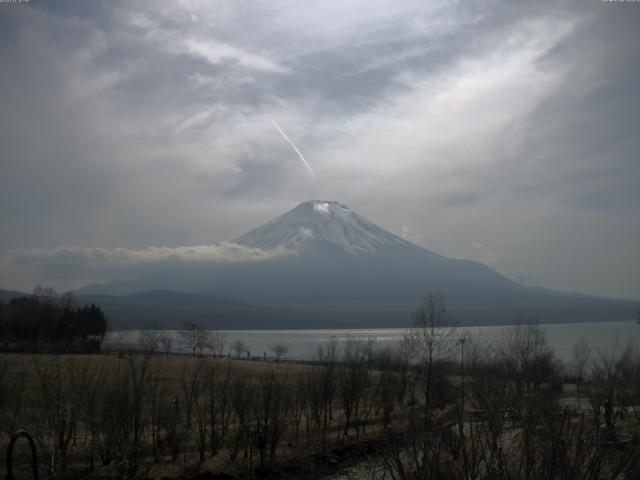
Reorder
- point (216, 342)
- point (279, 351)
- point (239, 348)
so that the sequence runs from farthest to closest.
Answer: point (216, 342) → point (239, 348) → point (279, 351)

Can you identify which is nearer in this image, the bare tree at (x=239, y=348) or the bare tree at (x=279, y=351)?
the bare tree at (x=279, y=351)

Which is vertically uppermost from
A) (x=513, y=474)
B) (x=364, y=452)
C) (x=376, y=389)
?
(x=513, y=474)

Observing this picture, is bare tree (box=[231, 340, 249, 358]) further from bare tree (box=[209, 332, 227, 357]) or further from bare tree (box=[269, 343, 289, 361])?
bare tree (box=[269, 343, 289, 361])

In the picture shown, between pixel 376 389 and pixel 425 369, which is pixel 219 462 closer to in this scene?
pixel 376 389

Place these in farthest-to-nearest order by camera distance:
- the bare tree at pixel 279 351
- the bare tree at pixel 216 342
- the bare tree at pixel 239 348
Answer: the bare tree at pixel 239 348, the bare tree at pixel 216 342, the bare tree at pixel 279 351

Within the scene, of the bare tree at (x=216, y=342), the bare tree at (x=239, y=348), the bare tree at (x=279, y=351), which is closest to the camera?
the bare tree at (x=279, y=351)

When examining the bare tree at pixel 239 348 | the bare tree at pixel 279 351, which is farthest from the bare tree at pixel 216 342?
the bare tree at pixel 279 351

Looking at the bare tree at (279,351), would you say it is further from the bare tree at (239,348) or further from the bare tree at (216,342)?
the bare tree at (216,342)

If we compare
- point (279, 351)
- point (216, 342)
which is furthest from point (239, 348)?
point (216, 342)

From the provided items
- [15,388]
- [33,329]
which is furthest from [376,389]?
[33,329]

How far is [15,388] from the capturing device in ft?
71.7

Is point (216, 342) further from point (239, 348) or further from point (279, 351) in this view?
point (279, 351)

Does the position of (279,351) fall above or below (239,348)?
above

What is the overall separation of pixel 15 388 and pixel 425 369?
29217 millimetres
